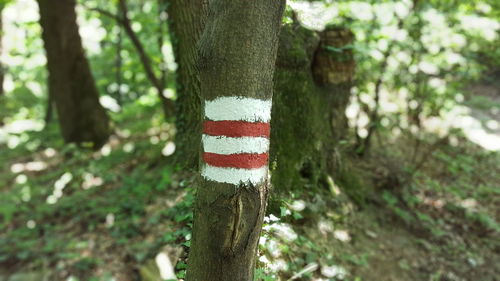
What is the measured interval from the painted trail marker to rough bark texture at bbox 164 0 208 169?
97 cm

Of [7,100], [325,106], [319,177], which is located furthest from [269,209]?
[7,100]

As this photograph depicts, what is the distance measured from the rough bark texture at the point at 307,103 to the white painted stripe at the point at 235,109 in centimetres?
124

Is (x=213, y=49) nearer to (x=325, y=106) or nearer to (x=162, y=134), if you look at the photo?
(x=325, y=106)

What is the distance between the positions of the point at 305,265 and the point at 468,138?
4.94 meters

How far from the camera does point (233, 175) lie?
1.36 metres

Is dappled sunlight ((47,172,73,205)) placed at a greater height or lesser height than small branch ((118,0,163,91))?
lesser

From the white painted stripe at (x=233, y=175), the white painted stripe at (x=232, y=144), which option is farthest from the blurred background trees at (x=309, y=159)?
the white painted stripe at (x=232, y=144)

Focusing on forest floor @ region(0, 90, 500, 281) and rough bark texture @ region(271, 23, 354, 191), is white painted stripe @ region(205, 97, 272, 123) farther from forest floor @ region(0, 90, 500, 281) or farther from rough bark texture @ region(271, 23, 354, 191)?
rough bark texture @ region(271, 23, 354, 191)

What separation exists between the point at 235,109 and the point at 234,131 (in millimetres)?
89

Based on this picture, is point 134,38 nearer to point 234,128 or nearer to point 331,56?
point 331,56

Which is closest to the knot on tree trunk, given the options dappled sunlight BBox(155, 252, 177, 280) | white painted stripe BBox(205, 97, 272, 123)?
white painted stripe BBox(205, 97, 272, 123)

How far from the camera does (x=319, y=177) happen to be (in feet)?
10.5

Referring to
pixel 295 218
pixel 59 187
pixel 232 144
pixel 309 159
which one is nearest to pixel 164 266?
pixel 295 218

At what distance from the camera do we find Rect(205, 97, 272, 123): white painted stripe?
4.28ft
